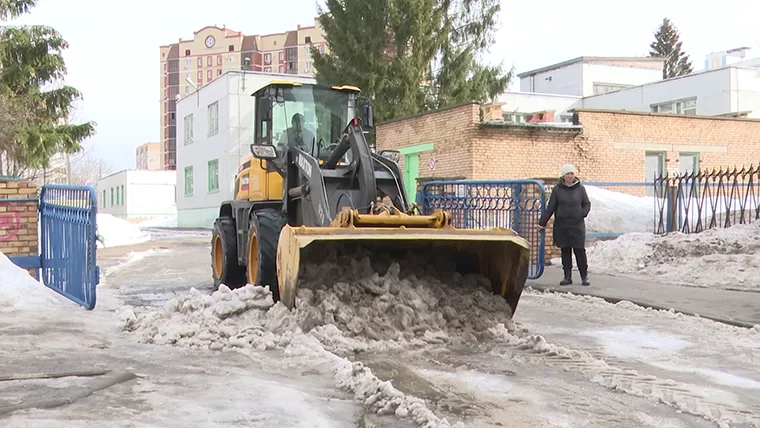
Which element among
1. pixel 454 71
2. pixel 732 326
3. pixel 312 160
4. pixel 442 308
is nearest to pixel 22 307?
pixel 312 160

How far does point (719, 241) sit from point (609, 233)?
10.3ft

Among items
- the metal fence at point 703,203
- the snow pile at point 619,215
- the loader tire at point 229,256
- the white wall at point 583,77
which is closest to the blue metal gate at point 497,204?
the snow pile at point 619,215

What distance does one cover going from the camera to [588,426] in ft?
13.2

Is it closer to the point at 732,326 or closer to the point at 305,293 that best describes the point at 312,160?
the point at 305,293

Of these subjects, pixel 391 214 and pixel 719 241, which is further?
pixel 719 241

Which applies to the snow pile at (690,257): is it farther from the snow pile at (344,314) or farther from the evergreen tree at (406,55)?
the evergreen tree at (406,55)

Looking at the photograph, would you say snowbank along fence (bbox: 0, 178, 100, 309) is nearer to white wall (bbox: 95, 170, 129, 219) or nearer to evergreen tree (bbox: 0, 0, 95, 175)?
evergreen tree (bbox: 0, 0, 95, 175)

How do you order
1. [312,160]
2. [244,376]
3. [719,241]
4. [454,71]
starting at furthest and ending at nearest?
1. [454,71]
2. [719,241]
3. [312,160]
4. [244,376]

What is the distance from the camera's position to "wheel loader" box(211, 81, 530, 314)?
631cm

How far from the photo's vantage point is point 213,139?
39.2 meters

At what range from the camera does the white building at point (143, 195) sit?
199 feet

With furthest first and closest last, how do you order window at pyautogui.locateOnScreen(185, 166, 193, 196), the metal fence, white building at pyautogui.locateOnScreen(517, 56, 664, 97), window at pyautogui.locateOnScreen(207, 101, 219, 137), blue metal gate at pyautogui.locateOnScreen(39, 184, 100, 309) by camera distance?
window at pyautogui.locateOnScreen(185, 166, 193, 196)
white building at pyautogui.locateOnScreen(517, 56, 664, 97)
window at pyautogui.locateOnScreen(207, 101, 219, 137)
the metal fence
blue metal gate at pyautogui.locateOnScreen(39, 184, 100, 309)

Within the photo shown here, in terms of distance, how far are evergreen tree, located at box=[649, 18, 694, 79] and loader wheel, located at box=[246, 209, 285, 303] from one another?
60.6m

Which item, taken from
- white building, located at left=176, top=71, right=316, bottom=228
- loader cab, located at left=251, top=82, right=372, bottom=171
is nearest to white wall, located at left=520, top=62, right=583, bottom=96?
white building, located at left=176, top=71, right=316, bottom=228
